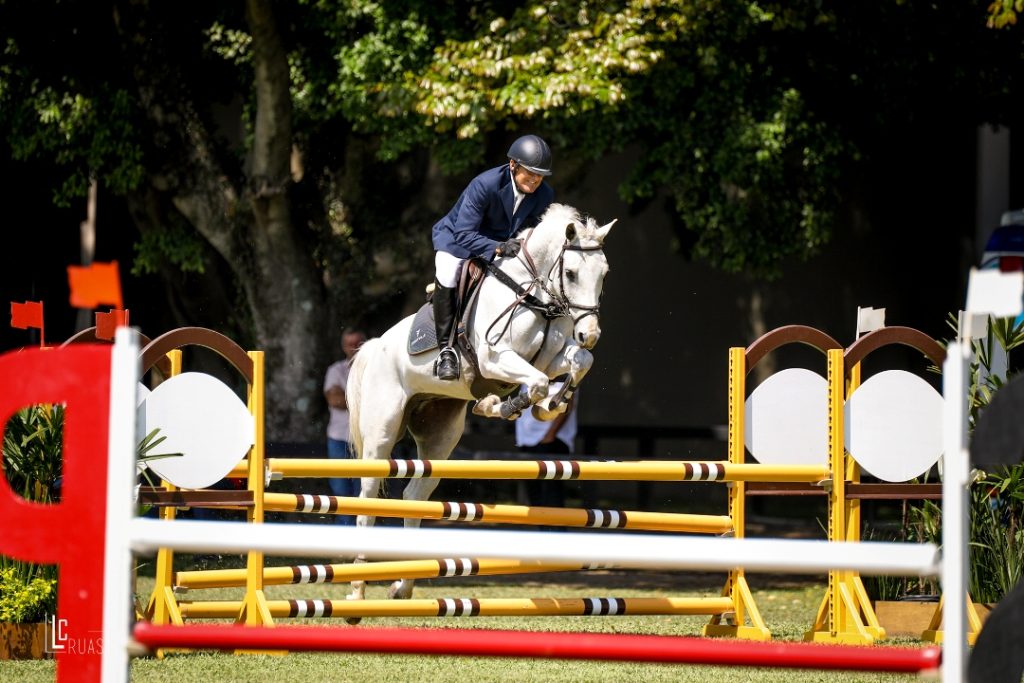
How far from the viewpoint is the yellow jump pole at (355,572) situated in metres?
5.19

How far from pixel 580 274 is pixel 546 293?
0.65 ft

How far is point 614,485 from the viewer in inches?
657

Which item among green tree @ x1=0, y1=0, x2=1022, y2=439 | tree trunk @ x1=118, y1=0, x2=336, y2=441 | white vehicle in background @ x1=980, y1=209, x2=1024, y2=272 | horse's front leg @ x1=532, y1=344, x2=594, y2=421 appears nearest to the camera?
horse's front leg @ x1=532, y1=344, x2=594, y2=421

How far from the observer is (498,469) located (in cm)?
502

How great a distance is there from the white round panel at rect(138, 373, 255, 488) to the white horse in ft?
4.31

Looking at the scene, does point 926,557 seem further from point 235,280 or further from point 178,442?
point 235,280

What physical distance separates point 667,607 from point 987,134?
34.3 ft

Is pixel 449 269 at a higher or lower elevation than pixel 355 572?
higher

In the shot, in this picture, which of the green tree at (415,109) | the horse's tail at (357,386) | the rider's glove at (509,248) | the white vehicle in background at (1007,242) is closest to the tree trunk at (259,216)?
the green tree at (415,109)

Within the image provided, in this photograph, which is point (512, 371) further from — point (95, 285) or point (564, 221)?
point (95, 285)

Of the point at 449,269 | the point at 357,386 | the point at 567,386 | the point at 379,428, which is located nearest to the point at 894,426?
the point at 567,386

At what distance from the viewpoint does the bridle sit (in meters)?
6.02

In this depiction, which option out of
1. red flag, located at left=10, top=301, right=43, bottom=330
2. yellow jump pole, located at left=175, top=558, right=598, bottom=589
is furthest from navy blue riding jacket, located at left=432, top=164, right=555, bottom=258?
red flag, located at left=10, top=301, right=43, bottom=330

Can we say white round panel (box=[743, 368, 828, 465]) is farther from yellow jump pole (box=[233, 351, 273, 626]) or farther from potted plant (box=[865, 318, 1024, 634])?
yellow jump pole (box=[233, 351, 273, 626])
